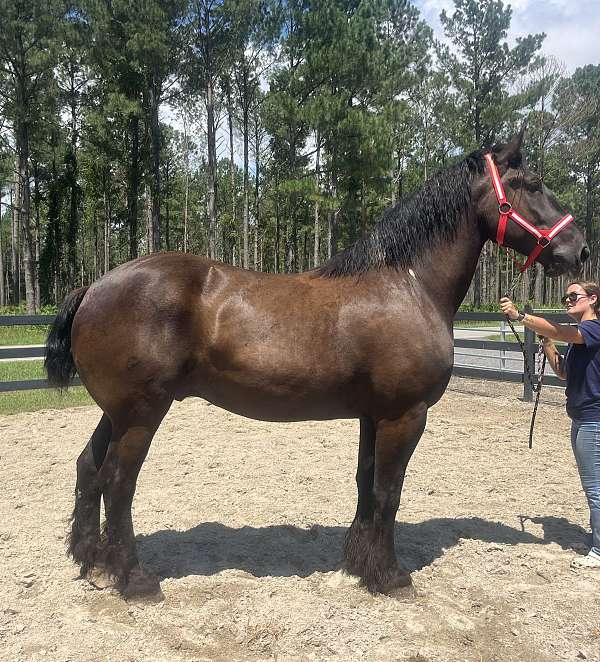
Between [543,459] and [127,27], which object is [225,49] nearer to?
[127,27]

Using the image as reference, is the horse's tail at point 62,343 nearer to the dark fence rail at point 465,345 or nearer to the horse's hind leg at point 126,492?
the horse's hind leg at point 126,492

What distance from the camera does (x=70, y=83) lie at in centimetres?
2683

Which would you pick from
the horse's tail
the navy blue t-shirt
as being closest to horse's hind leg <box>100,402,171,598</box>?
the horse's tail

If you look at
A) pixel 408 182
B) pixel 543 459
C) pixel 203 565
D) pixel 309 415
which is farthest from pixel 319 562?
pixel 408 182

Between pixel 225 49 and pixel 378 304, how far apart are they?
2386 centimetres

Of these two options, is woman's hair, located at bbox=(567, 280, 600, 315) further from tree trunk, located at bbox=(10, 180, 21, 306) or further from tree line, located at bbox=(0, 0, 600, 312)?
tree trunk, located at bbox=(10, 180, 21, 306)

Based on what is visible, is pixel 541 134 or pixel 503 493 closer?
pixel 503 493

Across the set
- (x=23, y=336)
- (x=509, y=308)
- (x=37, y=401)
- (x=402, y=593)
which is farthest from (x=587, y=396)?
(x=23, y=336)

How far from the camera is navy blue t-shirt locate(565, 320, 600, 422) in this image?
3361 mm

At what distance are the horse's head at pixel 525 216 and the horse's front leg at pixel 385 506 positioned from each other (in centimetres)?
118

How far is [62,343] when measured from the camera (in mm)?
3164

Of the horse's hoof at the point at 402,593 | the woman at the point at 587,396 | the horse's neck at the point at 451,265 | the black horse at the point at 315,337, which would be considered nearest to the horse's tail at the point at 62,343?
the black horse at the point at 315,337

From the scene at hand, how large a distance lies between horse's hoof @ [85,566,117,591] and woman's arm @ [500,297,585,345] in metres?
2.87

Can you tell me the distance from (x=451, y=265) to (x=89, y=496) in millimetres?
2678
